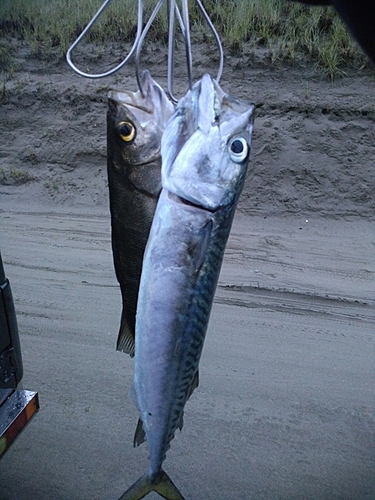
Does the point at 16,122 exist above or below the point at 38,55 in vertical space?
below

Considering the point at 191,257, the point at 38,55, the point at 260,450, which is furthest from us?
the point at 38,55

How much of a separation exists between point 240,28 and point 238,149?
9632 millimetres

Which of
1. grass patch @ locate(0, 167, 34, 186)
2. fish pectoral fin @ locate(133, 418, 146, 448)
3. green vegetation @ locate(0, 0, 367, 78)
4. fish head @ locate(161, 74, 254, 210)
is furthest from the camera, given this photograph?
grass patch @ locate(0, 167, 34, 186)

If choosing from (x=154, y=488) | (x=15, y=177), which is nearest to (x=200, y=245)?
(x=154, y=488)

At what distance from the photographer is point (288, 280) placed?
612 cm

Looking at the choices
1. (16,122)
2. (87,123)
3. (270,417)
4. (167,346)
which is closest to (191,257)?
(167,346)

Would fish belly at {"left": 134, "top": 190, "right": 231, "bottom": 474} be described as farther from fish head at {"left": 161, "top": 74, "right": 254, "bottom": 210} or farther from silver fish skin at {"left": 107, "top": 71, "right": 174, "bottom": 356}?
silver fish skin at {"left": 107, "top": 71, "right": 174, "bottom": 356}

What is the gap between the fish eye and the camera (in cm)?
149

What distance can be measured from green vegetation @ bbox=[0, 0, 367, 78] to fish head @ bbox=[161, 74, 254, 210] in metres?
8.79

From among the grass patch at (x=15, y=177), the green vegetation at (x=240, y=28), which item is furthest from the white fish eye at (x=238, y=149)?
the grass patch at (x=15, y=177)

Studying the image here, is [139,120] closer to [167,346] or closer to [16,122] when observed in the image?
[167,346]

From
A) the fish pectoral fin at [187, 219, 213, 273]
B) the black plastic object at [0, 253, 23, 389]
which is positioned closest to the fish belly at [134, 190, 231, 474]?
the fish pectoral fin at [187, 219, 213, 273]

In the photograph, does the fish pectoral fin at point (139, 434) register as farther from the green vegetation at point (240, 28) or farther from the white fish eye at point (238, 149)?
the green vegetation at point (240, 28)

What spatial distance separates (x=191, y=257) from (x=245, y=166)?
0.25 m
